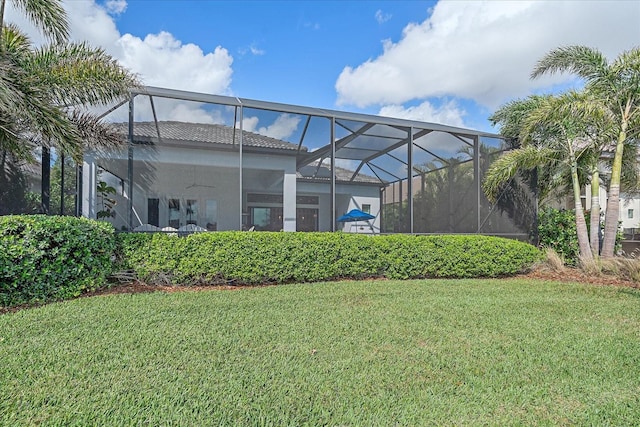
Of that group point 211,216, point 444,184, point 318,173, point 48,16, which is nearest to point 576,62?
point 444,184

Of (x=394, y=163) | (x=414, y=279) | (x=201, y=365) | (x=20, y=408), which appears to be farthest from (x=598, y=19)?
(x=20, y=408)

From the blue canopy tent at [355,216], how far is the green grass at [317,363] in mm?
3965

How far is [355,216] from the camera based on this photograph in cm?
955

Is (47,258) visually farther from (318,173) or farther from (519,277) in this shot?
(519,277)

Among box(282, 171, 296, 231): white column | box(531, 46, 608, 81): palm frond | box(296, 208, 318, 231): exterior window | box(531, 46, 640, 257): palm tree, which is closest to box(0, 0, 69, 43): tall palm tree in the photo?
box(282, 171, 296, 231): white column

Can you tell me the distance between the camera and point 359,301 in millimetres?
5543

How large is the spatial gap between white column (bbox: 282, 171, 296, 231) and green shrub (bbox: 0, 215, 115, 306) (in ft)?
13.1

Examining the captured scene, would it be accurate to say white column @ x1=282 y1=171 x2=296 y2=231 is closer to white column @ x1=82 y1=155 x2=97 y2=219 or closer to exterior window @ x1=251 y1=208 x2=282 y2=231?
exterior window @ x1=251 y1=208 x2=282 y2=231

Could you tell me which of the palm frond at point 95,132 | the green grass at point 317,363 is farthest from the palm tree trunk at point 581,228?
the palm frond at point 95,132

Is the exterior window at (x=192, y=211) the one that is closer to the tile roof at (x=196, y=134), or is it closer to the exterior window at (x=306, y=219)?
the tile roof at (x=196, y=134)

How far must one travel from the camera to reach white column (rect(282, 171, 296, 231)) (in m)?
8.70

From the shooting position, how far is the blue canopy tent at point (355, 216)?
363 inches

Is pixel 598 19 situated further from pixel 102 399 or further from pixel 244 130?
pixel 102 399

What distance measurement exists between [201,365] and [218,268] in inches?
148
